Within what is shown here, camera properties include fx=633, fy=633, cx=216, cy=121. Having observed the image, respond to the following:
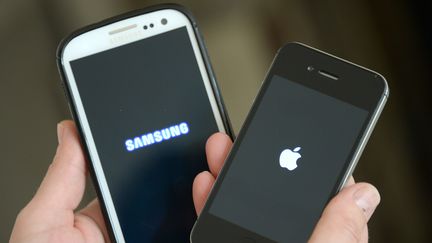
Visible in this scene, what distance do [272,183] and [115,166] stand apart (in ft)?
0.57

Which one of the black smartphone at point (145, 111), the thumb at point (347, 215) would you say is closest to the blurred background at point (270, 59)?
the black smartphone at point (145, 111)

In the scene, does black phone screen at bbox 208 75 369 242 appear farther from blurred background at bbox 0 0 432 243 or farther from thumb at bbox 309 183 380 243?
blurred background at bbox 0 0 432 243

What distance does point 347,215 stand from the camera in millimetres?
562

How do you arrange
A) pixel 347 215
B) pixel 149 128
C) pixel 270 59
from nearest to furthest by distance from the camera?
pixel 347 215
pixel 149 128
pixel 270 59

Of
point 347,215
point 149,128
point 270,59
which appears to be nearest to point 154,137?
point 149,128

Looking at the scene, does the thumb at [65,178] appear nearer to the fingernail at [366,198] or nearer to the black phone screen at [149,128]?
the black phone screen at [149,128]

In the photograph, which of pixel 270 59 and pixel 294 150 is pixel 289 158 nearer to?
pixel 294 150

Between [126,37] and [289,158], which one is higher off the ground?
[126,37]

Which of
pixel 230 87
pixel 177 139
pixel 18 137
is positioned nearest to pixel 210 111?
pixel 177 139

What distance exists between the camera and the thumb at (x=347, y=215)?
1.81 ft

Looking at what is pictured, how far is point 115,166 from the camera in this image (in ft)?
2.23

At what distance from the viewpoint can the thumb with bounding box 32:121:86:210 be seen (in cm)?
65

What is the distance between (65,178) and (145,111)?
110 millimetres

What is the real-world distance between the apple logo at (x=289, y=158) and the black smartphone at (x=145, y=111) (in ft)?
0.29
